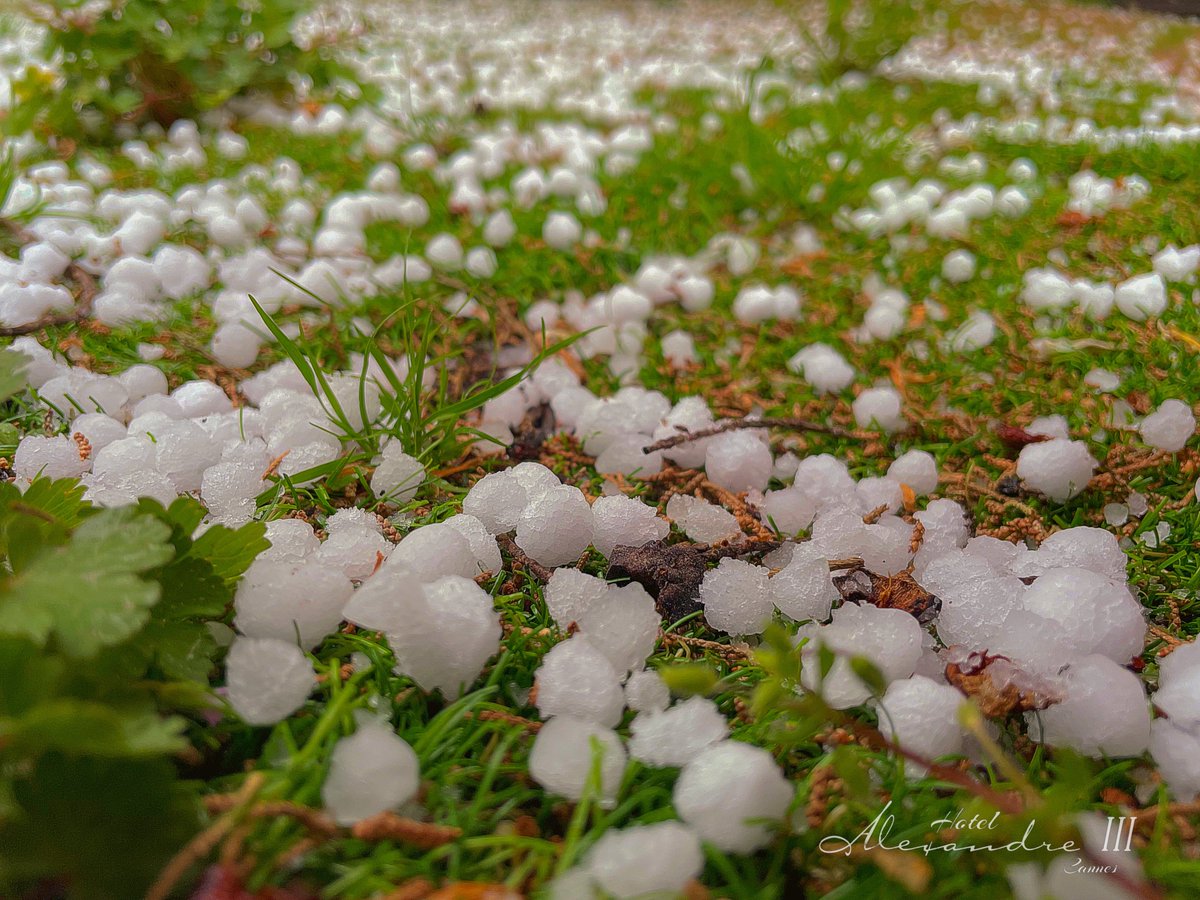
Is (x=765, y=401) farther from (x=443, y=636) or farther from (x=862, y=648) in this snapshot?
(x=443, y=636)

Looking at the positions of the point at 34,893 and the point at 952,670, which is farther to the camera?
the point at 952,670

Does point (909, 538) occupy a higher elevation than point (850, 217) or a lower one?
lower

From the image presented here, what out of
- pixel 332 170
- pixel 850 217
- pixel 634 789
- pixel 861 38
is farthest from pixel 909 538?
pixel 861 38

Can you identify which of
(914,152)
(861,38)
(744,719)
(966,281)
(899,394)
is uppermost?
(861,38)

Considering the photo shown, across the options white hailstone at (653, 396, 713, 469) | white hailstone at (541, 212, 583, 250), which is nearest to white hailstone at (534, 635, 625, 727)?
white hailstone at (653, 396, 713, 469)

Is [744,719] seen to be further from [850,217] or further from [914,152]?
[914,152]

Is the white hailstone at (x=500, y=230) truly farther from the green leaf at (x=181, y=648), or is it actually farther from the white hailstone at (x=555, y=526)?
the green leaf at (x=181, y=648)
